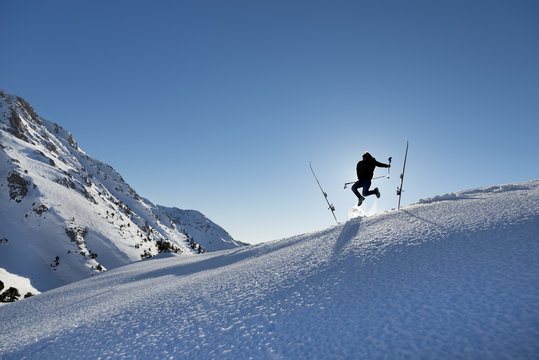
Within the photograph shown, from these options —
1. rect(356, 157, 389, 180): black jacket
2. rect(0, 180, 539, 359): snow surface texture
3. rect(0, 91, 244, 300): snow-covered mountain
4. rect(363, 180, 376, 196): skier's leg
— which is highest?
rect(0, 91, 244, 300): snow-covered mountain

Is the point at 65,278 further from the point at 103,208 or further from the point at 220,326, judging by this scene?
the point at 220,326

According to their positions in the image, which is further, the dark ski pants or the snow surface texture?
the dark ski pants

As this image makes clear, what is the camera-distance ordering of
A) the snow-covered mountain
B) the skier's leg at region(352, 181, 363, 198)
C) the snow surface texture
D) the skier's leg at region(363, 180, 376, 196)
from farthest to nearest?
the snow-covered mountain, the skier's leg at region(352, 181, 363, 198), the skier's leg at region(363, 180, 376, 196), the snow surface texture

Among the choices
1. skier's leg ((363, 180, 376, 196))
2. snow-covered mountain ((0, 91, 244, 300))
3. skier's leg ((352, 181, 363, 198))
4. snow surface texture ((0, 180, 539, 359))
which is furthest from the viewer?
snow-covered mountain ((0, 91, 244, 300))

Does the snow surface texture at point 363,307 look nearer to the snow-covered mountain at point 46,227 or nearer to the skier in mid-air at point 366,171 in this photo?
the skier in mid-air at point 366,171

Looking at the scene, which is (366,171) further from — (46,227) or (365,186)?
(46,227)

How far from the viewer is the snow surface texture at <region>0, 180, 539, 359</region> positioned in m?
1.61

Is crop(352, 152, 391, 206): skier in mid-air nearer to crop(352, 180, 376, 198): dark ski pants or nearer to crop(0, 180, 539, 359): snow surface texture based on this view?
crop(352, 180, 376, 198): dark ski pants

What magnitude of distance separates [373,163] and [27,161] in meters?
59.2

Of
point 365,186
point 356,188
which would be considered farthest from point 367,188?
point 356,188

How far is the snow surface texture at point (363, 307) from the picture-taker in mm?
1611

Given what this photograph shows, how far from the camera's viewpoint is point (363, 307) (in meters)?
2.11

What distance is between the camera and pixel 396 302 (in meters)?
2.05

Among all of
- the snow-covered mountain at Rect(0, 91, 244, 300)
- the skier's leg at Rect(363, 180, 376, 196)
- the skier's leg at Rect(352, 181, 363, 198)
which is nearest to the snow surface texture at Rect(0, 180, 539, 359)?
the skier's leg at Rect(363, 180, 376, 196)
